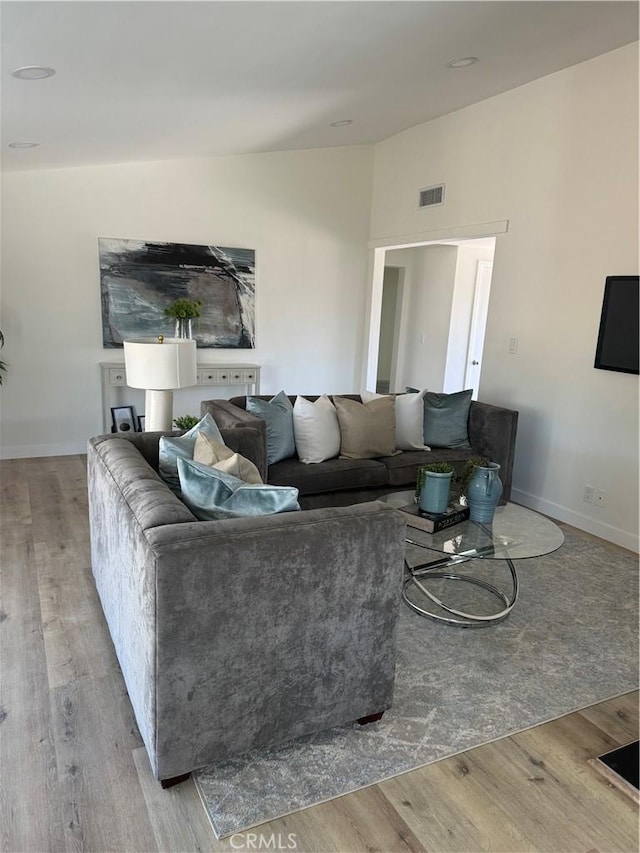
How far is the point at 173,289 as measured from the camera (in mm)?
5324

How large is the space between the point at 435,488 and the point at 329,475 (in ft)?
3.11

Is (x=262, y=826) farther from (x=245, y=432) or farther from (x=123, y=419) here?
(x=123, y=419)

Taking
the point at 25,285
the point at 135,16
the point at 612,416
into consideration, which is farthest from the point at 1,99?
the point at 612,416

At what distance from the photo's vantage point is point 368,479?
373 cm

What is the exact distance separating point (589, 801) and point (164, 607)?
4.72 feet

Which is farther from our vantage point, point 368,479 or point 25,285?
point 25,285

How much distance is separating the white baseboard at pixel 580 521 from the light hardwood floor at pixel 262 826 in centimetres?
165

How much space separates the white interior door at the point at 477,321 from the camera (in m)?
7.22

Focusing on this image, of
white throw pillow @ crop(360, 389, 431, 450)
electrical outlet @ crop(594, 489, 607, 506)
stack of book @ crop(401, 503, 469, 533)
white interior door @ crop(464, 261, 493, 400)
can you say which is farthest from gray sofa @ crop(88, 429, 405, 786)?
white interior door @ crop(464, 261, 493, 400)

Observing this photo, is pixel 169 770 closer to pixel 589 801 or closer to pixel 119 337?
pixel 589 801

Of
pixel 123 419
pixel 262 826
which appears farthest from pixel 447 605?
pixel 123 419

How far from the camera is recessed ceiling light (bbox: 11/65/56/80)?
2.36 m

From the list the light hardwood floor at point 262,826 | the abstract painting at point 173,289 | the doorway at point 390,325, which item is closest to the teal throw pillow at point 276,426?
the light hardwood floor at point 262,826

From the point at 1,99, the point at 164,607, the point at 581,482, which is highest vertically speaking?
the point at 1,99
